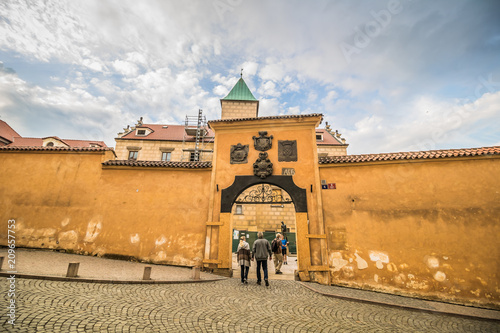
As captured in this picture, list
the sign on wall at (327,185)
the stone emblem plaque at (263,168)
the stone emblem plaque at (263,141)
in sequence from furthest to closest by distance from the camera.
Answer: the stone emblem plaque at (263,141) < the stone emblem plaque at (263,168) < the sign on wall at (327,185)

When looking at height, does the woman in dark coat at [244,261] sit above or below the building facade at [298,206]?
below

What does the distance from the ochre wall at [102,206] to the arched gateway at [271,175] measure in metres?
0.74

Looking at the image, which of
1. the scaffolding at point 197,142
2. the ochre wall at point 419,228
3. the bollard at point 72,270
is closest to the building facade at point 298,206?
the ochre wall at point 419,228

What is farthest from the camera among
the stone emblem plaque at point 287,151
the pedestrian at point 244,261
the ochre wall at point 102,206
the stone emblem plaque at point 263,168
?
the stone emblem plaque at point 287,151

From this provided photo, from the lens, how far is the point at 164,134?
92.8ft

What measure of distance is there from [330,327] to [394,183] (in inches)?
255

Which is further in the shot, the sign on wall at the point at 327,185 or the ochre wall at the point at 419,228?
the sign on wall at the point at 327,185

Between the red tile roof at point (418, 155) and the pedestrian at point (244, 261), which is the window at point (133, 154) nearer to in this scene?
the pedestrian at point (244, 261)

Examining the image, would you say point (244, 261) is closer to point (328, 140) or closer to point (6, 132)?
point (328, 140)

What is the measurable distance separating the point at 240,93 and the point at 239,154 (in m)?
21.0

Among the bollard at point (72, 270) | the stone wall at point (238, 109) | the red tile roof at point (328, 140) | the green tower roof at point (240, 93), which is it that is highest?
the green tower roof at point (240, 93)

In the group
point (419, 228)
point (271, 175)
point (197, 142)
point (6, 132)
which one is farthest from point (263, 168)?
point (6, 132)

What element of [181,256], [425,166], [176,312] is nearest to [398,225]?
[425,166]

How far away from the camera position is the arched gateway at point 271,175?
899 centimetres
